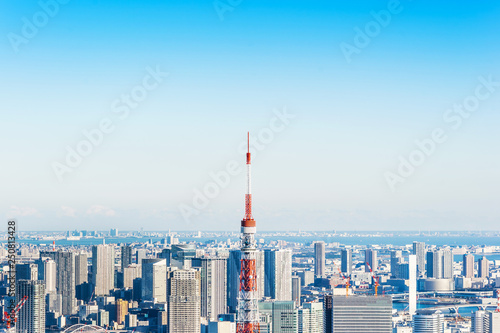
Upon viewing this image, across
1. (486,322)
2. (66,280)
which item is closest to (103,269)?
(66,280)

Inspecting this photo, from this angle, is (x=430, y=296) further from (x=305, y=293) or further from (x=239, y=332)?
(x=239, y=332)

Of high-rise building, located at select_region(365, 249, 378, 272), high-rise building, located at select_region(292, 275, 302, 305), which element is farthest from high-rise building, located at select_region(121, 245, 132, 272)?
high-rise building, located at select_region(365, 249, 378, 272)

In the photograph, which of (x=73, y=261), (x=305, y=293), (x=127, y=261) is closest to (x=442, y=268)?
(x=305, y=293)

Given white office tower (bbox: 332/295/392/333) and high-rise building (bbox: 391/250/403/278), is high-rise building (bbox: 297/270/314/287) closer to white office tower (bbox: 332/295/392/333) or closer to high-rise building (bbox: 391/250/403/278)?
high-rise building (bbox: 391/250/403/278)

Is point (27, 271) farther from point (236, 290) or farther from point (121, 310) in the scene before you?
point (236, 290)

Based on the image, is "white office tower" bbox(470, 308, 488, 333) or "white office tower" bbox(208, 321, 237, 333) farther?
"white office tower" bbox(470, 308, 488, 333)

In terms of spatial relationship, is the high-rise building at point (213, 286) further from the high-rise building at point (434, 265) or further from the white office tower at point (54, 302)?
the high-rise building at point (434, 265)
